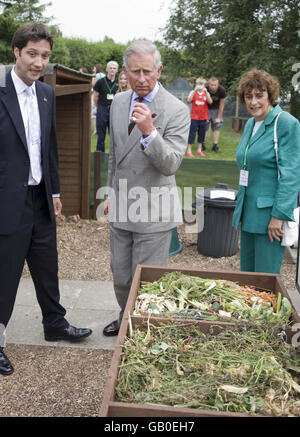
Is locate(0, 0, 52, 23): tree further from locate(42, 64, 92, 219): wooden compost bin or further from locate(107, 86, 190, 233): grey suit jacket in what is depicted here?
locate(107, 86, 190, 233): grey suit jacket

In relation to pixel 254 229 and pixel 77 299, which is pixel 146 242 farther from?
pixel 77 299

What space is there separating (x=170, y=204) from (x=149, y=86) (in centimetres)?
82

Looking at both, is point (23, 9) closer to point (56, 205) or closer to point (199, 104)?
point (199, 104)

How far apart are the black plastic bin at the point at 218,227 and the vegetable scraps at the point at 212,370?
4.10 metres

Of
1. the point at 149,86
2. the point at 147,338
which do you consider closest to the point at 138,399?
the point at 147,338

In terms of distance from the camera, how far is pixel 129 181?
10.9 ft

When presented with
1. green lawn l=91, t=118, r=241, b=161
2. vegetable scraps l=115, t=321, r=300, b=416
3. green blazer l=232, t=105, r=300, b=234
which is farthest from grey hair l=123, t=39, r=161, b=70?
green lawn l=91, t=118, r=241, b=161

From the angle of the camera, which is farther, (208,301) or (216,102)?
(216,102)

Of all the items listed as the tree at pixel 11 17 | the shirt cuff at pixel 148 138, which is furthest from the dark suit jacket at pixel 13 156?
the tree at pixel 11 17

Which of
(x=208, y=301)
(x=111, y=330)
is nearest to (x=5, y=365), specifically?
(x=111, y=330)

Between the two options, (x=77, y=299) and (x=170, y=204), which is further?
(x=77, y=299)

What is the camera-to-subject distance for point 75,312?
15.0 ft

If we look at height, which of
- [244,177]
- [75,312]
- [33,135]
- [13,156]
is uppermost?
[33,135]

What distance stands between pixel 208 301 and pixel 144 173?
1123 mm
